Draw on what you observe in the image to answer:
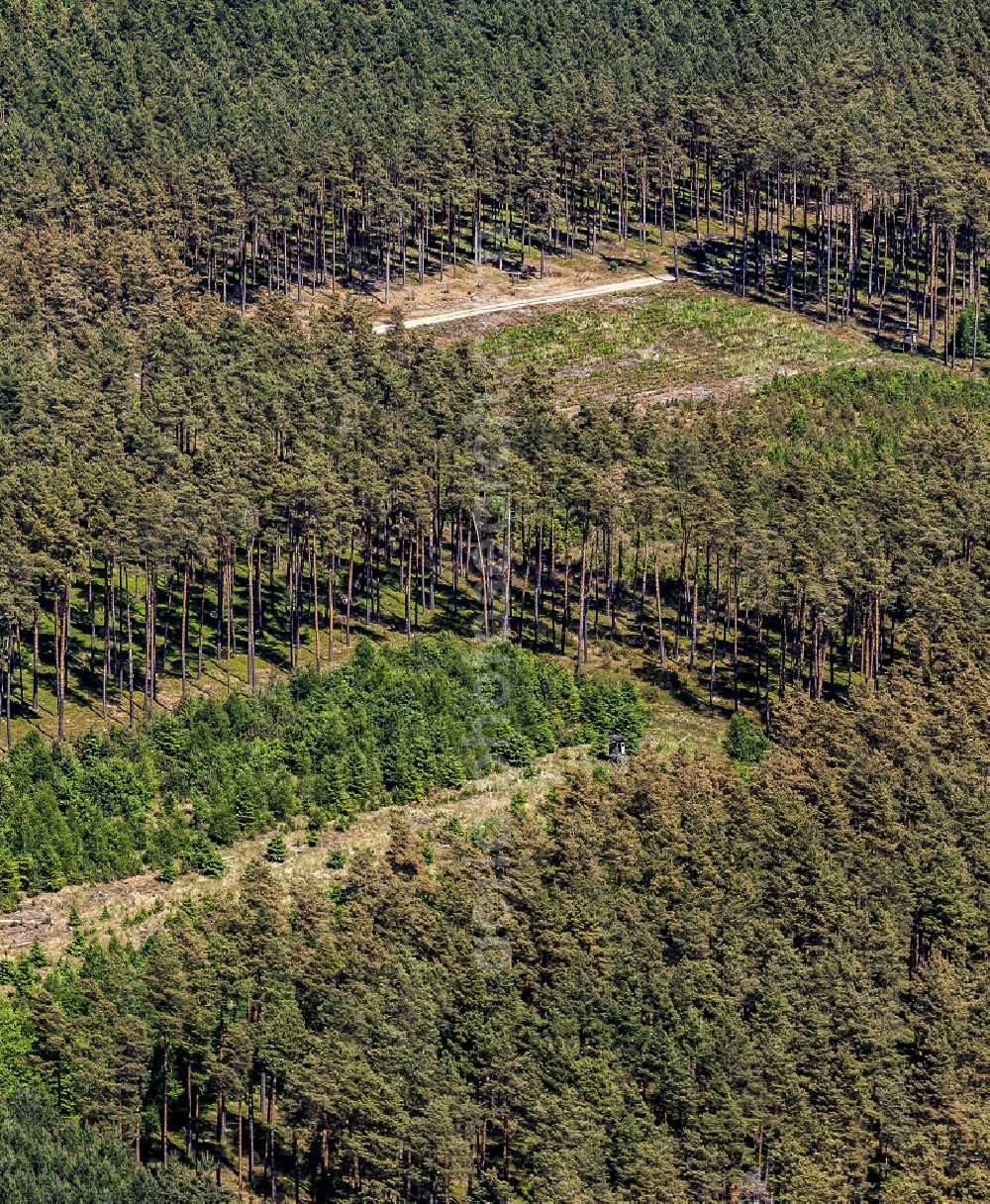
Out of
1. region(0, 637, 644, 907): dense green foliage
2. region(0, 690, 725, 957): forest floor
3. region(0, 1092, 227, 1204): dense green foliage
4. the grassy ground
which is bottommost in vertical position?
region(0, 1092, 227, 1204): dense green foliage

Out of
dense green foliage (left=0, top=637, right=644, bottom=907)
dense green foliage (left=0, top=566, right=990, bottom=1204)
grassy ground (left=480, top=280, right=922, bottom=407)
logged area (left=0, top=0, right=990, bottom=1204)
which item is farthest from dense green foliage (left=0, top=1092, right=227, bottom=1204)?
grassy ground (left=480, top=280, right=922, bottom=407)

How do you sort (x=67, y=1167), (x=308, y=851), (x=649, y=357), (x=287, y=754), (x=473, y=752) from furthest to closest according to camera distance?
(x=649, y=357) < (x=473, y=752) < (x=287, y=754) < (x=308, y=851) < (x=67, y=1167)

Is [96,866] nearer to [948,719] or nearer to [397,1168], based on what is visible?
[397,1168]

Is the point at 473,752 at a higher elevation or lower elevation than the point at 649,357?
lower

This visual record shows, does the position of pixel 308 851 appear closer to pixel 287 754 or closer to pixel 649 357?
pixel 287 754

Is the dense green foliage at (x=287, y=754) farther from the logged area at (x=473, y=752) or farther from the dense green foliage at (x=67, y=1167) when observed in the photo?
the dense green foliage at (x=67, y=1167)

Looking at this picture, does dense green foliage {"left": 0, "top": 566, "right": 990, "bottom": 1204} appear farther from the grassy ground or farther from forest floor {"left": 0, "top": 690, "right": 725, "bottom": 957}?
the grassy ground

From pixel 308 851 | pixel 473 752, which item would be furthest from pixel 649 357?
pixel 308 851
